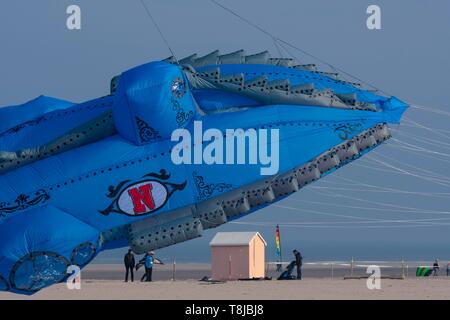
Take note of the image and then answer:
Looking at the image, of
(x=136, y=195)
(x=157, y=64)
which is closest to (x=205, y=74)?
(x=157, y=64)

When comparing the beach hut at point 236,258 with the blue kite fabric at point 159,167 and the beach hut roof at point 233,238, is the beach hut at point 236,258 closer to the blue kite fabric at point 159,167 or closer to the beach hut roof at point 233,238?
the beach hut roof at point 233,238

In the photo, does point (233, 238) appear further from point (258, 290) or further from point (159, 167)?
Result: point (159, 167)

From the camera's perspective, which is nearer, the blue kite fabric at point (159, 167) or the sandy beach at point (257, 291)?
the blue kite fabric at point (159, 167)

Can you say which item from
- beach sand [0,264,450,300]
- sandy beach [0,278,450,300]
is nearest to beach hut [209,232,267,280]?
beach sand [0,264,450,300]

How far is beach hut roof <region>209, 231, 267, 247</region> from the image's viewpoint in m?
46.2

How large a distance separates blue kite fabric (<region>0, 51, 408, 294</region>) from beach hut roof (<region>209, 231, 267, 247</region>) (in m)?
19.8

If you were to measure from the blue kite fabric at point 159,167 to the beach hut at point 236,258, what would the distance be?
61.8 ft

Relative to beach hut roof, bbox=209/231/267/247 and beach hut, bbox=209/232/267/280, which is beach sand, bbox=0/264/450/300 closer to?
beach hut, bbox=209/232/267/280

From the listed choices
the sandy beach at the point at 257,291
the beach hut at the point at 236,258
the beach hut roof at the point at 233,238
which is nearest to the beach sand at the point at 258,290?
the sandy beach at the point at 257,291

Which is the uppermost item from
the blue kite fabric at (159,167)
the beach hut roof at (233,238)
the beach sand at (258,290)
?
the blue kite fabric at (159,167)

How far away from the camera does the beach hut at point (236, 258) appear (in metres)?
45.3

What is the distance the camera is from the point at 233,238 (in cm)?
4719

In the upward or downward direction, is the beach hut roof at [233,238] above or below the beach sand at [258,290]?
above
